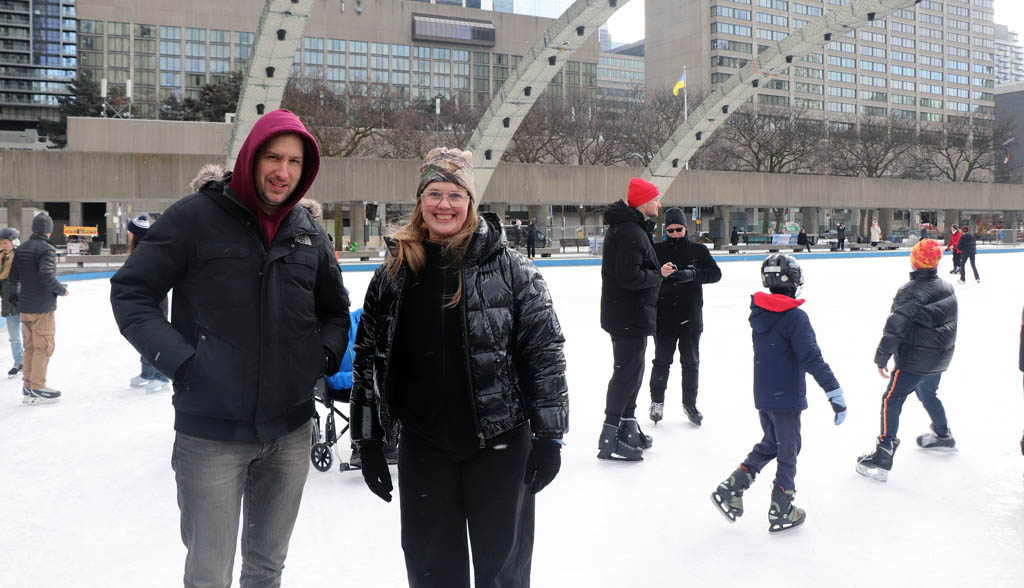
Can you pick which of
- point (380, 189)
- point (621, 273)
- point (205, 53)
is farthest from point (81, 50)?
point (621, 273)

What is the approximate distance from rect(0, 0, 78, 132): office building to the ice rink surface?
108308mm

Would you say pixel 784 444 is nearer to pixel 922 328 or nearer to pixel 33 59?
pixel 922 328

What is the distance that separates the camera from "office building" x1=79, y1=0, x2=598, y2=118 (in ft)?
274

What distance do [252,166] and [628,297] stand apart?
2.96 metres

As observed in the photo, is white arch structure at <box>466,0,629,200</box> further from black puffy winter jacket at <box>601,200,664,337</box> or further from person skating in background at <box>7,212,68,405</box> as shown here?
black puffy winter jacket at <box>601,200,664,337</box>

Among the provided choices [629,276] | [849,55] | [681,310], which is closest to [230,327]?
[629,276]

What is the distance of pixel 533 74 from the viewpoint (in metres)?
19.3

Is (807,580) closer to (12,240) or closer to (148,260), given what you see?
(148,260)

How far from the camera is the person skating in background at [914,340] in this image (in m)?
4.41

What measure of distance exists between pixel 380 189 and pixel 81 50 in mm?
69402

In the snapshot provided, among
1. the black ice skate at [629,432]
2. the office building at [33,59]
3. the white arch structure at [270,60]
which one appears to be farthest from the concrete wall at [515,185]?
the office building at [33,59]

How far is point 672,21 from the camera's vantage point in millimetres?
104312

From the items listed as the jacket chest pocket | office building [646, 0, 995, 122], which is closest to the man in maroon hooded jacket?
the jacket chest pocket

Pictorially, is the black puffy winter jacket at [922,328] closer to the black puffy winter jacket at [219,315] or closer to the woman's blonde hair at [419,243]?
the woman's blonde hair at [419,243]
